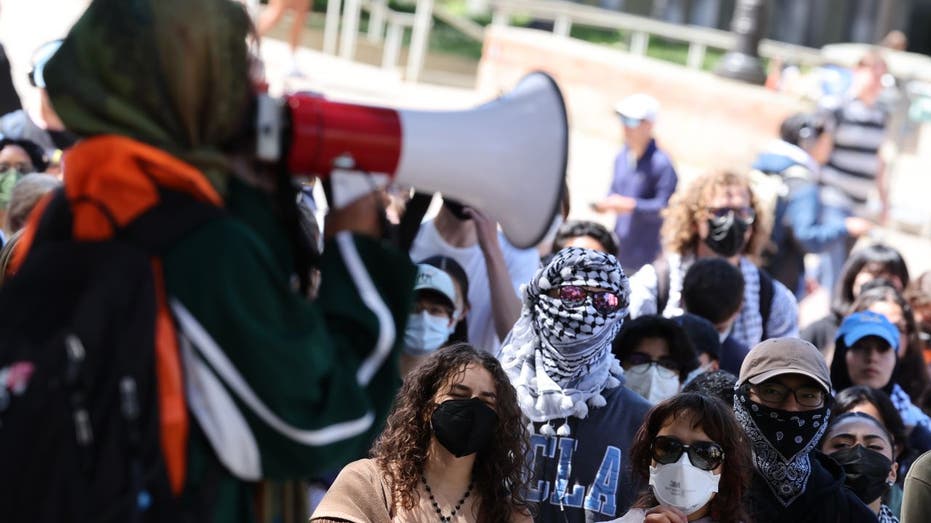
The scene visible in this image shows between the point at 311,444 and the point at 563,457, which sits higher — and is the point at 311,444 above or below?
above

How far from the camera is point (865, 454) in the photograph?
5.42m

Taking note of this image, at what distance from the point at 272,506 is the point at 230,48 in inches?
30.7

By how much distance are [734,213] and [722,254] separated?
0.25 metres

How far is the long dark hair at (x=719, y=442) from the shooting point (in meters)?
4.52

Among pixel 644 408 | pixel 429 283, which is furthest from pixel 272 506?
pixel 429 283

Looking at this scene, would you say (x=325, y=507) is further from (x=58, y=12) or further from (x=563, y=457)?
(x=58, y=12)

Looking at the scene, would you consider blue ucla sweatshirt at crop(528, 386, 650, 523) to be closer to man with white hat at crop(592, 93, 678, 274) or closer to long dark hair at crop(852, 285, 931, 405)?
long dark hair at crop(852, 285, 931, 405)

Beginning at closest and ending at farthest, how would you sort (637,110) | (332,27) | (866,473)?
(866,473) < (637,110) < (332,27)

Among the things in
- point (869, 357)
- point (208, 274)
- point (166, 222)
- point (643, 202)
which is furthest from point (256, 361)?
point (643, 202)

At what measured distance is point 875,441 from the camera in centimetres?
554

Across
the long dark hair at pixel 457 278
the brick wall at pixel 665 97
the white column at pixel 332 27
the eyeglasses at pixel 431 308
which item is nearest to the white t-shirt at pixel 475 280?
the long dark hair at pixel 457 278

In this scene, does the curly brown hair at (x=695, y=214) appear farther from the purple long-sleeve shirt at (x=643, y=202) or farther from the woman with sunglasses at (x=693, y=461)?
the woman with sunglasses at (x=693, y=461)

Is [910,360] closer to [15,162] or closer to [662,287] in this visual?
[662,287]

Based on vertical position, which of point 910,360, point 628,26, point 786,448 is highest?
point 786,448
